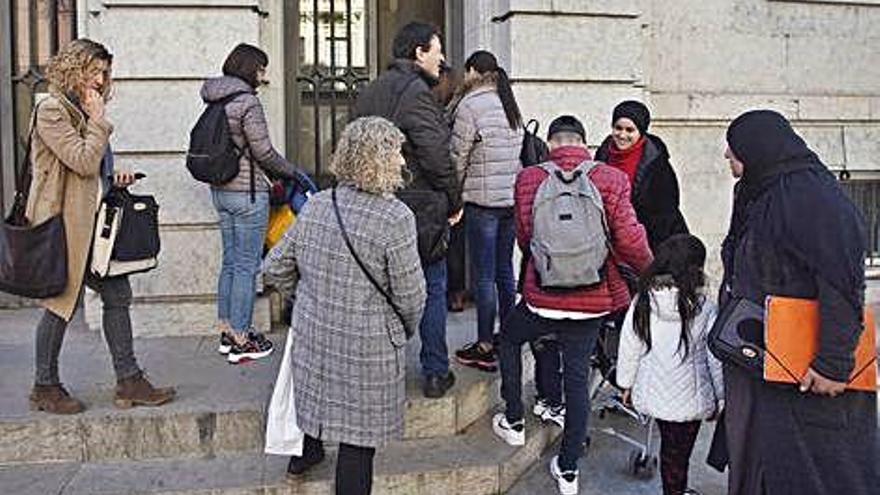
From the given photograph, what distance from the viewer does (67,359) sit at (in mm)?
5957

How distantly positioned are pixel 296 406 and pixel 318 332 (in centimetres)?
41

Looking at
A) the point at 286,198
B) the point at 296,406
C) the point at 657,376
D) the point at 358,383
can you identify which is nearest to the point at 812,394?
the point at 657,376

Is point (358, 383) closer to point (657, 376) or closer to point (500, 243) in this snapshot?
point (657, 376)

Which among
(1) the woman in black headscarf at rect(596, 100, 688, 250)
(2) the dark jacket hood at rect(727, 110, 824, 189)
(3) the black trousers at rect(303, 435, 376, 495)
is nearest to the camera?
(2) the dark jacket hood at rect(727, 110, 824, 189)

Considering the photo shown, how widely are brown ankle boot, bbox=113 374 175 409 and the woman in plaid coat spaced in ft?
4.31

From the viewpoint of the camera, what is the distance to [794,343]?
337 centimetres

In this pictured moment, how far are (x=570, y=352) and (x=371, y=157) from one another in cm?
157

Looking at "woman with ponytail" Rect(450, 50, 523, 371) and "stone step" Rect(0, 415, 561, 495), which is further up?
"woman with ponytail" Rect(450, 50, 523, 371)

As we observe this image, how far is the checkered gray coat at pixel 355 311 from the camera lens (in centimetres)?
387

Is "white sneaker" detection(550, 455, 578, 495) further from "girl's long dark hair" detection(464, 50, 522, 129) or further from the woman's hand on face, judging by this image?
the woman's hand on face

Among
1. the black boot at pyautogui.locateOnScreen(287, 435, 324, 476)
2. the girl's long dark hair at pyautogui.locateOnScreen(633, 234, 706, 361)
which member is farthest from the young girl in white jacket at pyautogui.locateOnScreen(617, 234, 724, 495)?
the black boot at pyautogui.locateOnScreen(287, 435, 324, 476)

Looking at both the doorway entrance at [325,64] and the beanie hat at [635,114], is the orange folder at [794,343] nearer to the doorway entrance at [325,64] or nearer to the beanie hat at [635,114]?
the beanie hat at [635,114]

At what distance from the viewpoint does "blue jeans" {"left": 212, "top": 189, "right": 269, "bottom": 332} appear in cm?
577

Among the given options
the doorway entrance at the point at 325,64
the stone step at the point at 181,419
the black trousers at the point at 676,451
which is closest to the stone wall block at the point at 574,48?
the doorway entrance at the point at 325,64
